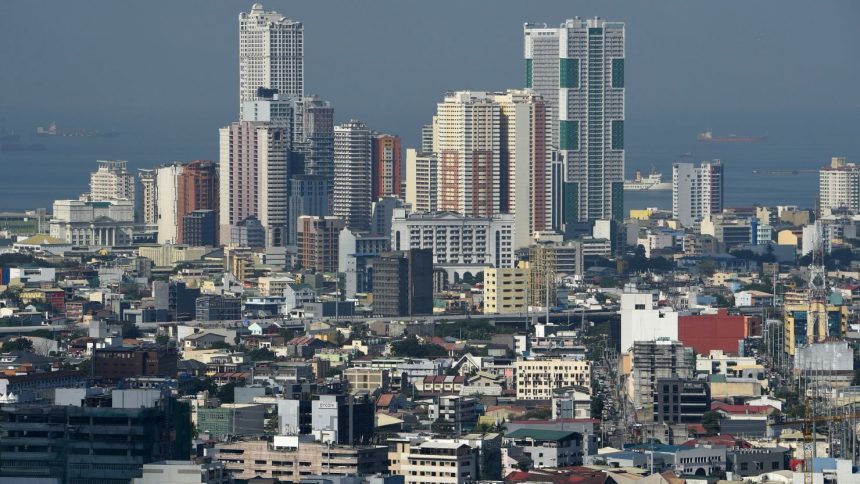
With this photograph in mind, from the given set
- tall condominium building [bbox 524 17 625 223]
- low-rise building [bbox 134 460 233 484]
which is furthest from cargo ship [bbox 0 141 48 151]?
low-rise building [bbox 134 460 233 484]

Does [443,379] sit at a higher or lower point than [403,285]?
lower

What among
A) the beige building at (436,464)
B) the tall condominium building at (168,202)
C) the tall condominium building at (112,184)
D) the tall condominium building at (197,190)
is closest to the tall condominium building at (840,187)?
the tall condominium building at (197,190)

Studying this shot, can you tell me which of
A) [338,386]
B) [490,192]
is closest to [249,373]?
[338,386]

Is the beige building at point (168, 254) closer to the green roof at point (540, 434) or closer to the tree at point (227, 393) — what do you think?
the tree at point (227, 393)

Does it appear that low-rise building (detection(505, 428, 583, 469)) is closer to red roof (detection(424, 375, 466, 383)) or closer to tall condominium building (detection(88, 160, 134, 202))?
red roof (detection(424, 375, 466, 383))

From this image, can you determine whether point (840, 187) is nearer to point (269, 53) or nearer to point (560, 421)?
point (269, 53)

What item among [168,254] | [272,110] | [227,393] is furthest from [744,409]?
[272,110]

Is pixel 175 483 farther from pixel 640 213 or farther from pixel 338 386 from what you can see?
pixel 640 213
